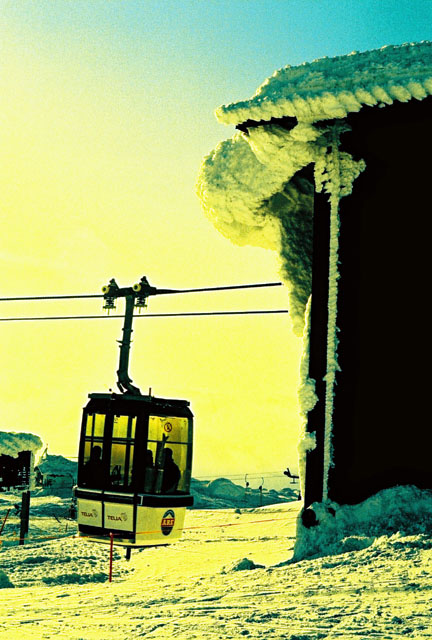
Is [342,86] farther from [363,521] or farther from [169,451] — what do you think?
[169,451]

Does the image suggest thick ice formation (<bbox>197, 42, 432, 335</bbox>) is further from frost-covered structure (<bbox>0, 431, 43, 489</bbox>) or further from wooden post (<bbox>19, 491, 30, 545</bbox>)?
frost-covered structure (<bbox>0, 431, 43, 489</bbox>)

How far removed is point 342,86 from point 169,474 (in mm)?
7986

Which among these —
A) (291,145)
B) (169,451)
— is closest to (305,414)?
(169,451)

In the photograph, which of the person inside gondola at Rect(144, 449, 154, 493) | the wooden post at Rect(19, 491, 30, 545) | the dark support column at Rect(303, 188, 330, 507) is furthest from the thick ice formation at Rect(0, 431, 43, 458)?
the dark support column at Rect(303, 188, 330, 507)

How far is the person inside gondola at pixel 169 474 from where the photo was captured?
45.9 feet

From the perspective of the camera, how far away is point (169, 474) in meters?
14.0

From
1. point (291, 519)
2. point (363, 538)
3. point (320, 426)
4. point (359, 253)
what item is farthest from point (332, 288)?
point (291, 519)

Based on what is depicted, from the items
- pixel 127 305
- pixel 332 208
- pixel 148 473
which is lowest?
pixel 148 473

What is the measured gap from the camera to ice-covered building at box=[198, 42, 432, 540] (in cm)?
1174

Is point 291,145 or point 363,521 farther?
point 291,145

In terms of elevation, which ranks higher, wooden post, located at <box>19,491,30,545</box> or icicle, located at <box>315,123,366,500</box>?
icicle, located at <box>315,123,366,500</box>

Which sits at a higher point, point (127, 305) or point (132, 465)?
point (127, 305)

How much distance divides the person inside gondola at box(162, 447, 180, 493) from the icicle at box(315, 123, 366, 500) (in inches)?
133

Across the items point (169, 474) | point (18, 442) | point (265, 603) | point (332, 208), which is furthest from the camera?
point (18, 442)
